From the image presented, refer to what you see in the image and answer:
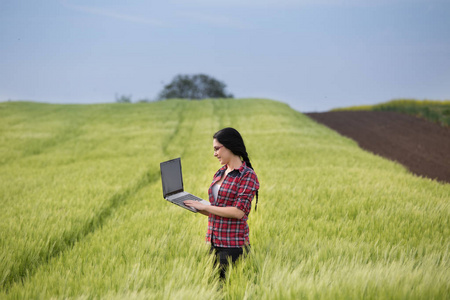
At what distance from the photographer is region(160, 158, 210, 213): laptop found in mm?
2787

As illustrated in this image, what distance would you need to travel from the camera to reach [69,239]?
16.6ft

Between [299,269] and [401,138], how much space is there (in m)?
22.3

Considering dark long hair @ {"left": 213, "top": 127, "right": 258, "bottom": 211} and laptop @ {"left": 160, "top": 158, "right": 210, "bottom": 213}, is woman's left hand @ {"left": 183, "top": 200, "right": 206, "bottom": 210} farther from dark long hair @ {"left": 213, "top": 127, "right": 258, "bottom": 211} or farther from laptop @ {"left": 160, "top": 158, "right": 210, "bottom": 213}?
dark long hair @ {"left": 213, "top": 127, "right": 258, "bottom": 211}

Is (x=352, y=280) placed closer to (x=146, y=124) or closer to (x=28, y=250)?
(x=28, y=250)

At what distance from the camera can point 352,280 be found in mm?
2670

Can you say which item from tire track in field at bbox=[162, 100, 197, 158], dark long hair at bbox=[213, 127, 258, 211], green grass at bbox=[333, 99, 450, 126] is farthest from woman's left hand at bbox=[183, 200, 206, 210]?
green grass at bbox=[333, 99, 450, 126]

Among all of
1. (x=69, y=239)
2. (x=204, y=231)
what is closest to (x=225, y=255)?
(x=204, y=231)

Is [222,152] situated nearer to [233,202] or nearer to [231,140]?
[231,140]

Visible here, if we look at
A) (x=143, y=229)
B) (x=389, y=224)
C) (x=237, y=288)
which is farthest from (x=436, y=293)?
(x=143, y=229)

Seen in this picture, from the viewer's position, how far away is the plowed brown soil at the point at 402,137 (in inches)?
603

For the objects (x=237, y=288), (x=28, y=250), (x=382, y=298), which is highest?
(x=382, y=298)

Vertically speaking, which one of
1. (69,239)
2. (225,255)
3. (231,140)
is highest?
(231,140)

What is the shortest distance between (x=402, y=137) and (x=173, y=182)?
76.1 ft

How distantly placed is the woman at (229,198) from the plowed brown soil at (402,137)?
12.0m
